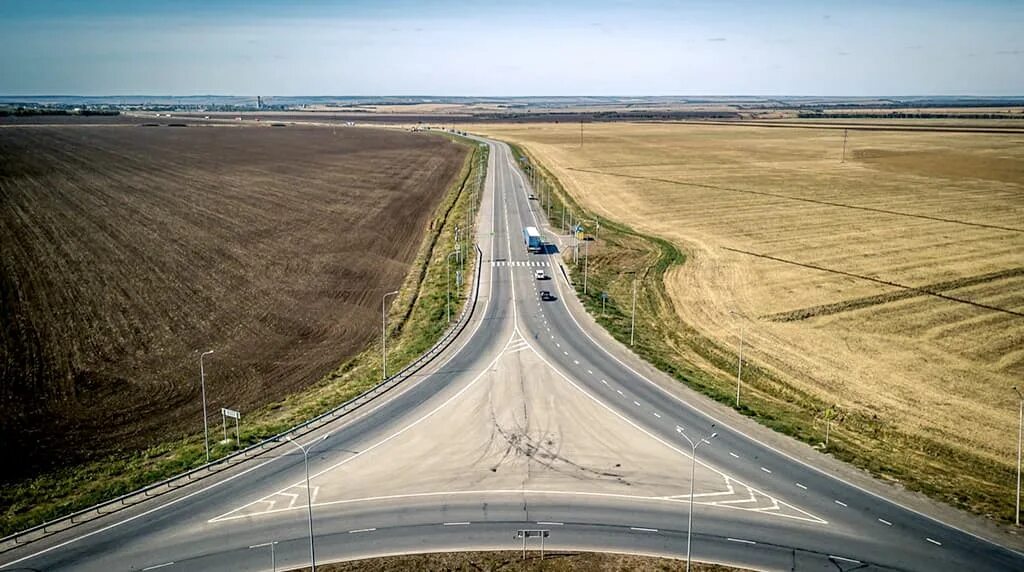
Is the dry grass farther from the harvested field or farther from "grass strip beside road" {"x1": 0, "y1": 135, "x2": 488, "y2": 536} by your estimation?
the harvested field

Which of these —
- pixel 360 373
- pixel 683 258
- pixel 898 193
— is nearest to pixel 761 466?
pixel 360 373

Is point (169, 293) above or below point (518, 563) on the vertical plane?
above

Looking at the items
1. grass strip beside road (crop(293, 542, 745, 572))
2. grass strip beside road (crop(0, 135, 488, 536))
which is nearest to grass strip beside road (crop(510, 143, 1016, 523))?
grass strip beside road (crop(293, 542, 745, 572))

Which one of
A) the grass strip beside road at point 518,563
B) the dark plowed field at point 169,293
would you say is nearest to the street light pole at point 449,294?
the dark plowed field at point 169,293

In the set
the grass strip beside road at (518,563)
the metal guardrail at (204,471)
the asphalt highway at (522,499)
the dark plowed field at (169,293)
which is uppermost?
the dark plowed field at (169,293)

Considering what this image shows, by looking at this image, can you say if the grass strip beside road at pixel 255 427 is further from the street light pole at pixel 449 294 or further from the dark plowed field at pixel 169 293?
the dark plowed field at pixel 169 293

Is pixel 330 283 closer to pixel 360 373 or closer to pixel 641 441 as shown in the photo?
pixel 360 373

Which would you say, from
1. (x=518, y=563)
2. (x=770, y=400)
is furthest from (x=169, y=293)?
(x=770, y=400)

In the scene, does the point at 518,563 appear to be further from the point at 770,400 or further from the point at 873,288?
the point at 873,288
